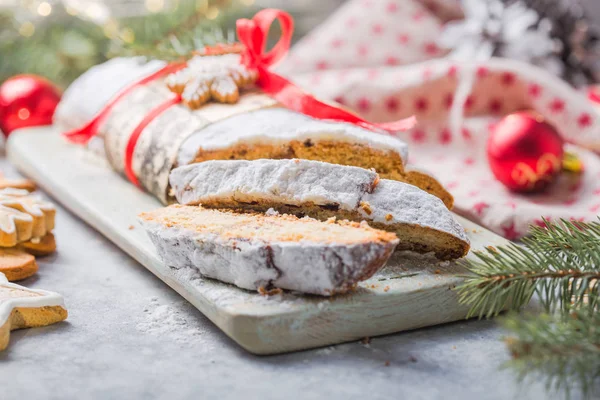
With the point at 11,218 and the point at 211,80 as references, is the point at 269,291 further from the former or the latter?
the point at 211,80

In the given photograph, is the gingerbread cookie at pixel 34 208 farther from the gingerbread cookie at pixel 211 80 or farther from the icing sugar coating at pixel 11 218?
the gingerbread cookie at pixel 211 80

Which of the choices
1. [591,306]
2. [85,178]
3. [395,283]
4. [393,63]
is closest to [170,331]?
[395,283]

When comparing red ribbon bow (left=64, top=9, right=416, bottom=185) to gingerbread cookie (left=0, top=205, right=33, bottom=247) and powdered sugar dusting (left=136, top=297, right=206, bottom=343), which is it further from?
powdered sugar dusting (left=136, top=297, right=206, bottom=343)

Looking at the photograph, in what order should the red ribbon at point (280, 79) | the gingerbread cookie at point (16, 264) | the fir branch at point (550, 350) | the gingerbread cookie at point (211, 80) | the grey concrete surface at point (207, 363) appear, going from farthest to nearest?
the gingerbread cookie at point (211, 80) → the red ribbon at point (280, 79) → the gingerbread cookie at point (16, 264) → the grey concrete surface at point (207, 363) → the fir branch at point (550, 350)

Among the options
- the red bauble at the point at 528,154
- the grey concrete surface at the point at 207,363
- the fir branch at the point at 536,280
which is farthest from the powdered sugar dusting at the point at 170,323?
the red bauble at the point at 528,154

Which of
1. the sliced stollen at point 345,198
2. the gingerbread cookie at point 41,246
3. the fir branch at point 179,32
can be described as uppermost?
the fir branch at point 179,32

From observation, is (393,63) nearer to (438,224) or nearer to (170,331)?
(438,224)
